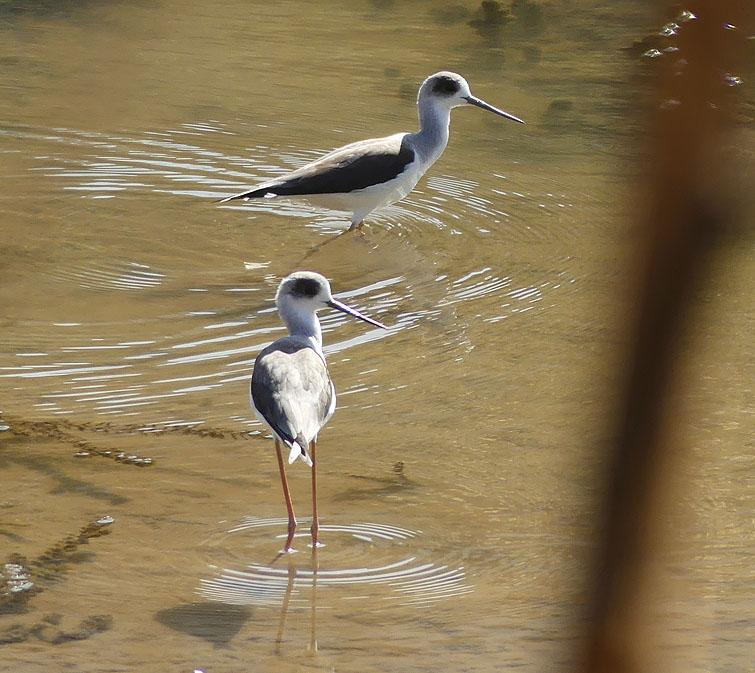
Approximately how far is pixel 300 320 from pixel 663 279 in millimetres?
4845

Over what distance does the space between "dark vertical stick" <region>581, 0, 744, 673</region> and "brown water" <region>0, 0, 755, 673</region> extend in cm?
1

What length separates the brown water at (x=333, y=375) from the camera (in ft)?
12.0

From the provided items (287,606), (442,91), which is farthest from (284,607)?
(442,91)

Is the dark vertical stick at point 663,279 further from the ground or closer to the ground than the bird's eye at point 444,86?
further from the ground

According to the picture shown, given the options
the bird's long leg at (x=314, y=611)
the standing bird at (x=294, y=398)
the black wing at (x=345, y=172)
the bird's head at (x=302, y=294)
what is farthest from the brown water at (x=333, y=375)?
the bird's head at (x=302, y=294)

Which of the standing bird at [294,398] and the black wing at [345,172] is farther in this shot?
the black wing at [345,172]

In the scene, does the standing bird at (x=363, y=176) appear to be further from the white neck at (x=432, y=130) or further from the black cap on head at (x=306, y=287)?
the black cap on head at (x=306, y=287)

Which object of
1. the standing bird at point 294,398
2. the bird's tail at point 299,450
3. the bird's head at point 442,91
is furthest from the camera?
the bird's head at point 442,91

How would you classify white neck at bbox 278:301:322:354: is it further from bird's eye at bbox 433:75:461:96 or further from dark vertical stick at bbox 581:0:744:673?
dark vertical stick at bbox 581:0:744:673

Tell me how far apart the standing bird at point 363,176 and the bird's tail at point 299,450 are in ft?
11.5

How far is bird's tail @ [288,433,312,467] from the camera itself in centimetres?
396

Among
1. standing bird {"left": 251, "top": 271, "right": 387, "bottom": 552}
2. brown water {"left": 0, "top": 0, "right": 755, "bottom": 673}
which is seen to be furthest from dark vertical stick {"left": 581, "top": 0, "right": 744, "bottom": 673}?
standing bird {"left": 251, "top": 271, "right": 387, "bottom": 552}

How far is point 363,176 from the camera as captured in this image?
769 centimetres

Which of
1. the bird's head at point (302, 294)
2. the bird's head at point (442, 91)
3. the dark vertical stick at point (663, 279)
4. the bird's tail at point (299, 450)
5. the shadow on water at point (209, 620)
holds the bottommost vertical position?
the shadow on water at point (209, 620)
